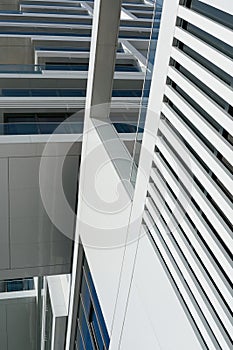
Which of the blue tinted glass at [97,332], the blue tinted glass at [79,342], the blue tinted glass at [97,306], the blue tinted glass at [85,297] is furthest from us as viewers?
the blue tinted glass at [79,342]

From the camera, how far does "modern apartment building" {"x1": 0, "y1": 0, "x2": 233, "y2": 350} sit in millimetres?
1593

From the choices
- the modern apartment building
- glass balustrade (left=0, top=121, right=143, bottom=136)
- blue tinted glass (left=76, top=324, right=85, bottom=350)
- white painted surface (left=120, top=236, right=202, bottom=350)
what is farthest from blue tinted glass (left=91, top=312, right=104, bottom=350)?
glass balustrade (left=0, top=121, right=143, bottom=136)

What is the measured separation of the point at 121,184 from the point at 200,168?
4.07 feet

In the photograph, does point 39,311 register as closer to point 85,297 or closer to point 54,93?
point 85,297

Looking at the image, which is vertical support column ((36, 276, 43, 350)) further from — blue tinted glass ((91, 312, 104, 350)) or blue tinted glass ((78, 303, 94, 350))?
blue tinted glass ((91, 312, 104, 350))

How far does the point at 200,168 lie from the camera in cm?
165

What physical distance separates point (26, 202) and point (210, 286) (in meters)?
3.04

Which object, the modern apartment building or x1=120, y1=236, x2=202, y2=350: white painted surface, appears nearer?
the modern apartment building

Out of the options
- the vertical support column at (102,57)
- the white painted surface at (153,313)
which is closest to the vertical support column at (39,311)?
the vertical support column at (102,57)

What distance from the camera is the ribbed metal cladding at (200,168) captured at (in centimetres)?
148

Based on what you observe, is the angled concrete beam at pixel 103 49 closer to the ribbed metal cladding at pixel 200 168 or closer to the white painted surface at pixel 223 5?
the ribbed metal cladding at pixel 200 168

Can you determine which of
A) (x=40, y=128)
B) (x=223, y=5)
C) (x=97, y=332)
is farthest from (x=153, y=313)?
(x=40, y=128)

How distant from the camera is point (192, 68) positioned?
1670 millimetres

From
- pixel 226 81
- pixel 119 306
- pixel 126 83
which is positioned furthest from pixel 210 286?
pixel 126 83
